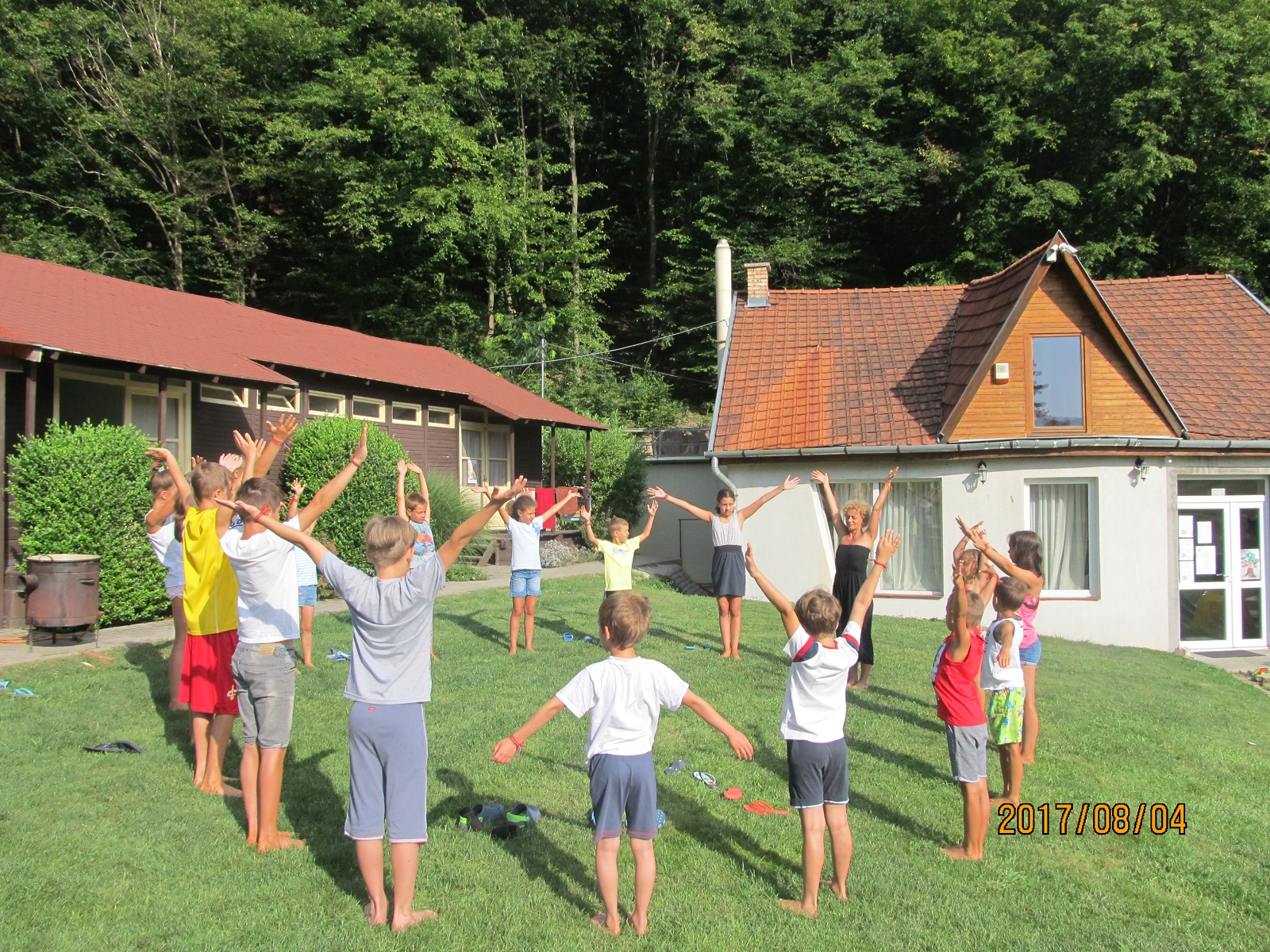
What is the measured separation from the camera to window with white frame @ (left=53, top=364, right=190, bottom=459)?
13.8 metres

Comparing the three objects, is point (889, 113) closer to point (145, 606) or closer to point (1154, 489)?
point (1154, 489)

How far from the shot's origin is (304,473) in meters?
15.9

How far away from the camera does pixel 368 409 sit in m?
20.8

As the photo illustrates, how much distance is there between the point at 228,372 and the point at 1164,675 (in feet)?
47.6

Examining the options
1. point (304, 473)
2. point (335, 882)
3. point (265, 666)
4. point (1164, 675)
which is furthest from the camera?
point (304, 473)

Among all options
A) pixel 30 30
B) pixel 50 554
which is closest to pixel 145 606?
pixel 50 554

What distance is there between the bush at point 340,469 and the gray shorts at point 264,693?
1087cm

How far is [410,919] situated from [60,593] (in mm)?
8146

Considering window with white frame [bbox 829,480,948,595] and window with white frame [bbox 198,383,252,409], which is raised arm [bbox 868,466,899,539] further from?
window with white frame [bbox 198,383,252,409]

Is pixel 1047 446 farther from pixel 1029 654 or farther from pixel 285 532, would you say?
pixel 285 532

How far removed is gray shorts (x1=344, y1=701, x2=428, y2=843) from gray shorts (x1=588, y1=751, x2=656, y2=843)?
0.78m

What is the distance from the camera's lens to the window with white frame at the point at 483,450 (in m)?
24.0

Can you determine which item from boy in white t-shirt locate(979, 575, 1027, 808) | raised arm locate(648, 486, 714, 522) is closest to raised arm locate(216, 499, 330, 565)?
boy in white t-shirt locate(979, 575, 1027, 808)

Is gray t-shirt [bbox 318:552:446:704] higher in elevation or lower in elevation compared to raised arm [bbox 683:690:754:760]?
higher
